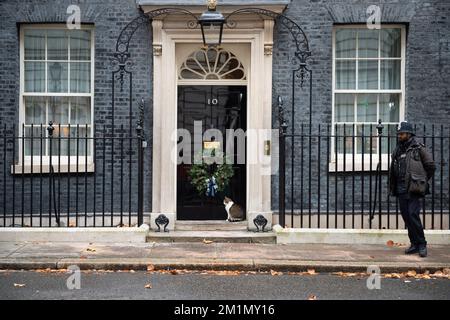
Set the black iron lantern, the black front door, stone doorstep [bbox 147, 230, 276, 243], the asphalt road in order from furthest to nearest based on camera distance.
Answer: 1. the black front door
2. stone doorstep [bbox 147, 230, 276, 243]
3. the black iron lantern
4. the asphalt road

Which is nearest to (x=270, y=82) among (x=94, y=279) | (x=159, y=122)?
(x=159, y=122)

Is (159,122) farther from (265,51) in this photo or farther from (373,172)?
(373,172)

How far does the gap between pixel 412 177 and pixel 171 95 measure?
438cm

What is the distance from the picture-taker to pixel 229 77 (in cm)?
1180

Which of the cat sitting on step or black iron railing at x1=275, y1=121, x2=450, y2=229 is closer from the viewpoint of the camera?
black iron railing at x1=275, y1=121, x2=450, y2=229

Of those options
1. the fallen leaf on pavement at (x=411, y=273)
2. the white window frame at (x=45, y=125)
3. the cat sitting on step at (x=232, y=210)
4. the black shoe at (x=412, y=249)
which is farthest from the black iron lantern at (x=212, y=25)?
the fallen leaf on pavement at (x=411, y=273)

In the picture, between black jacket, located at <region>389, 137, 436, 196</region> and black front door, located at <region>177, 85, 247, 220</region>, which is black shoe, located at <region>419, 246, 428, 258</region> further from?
black front door, located at <region>177, 85, 247, 220</region>

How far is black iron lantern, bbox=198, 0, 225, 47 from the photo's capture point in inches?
405

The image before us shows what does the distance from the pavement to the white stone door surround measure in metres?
1.32

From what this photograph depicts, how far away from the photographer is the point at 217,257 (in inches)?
356

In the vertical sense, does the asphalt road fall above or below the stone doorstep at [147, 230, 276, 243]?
below

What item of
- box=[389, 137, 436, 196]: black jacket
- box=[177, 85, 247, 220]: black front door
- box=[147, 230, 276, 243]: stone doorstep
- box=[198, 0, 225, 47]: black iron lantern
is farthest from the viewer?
box=[177, 85, 247, 220]: black front door

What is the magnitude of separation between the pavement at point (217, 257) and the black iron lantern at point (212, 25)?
3.44m

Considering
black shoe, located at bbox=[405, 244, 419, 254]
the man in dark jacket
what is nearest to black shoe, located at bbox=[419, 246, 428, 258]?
the man in dark jacket
